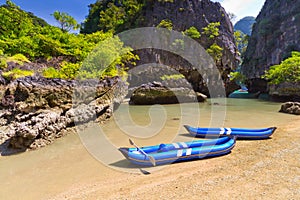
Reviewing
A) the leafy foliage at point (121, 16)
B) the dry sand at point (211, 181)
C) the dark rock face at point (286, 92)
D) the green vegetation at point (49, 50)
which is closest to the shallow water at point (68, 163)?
the dry sand at point (211, 181)

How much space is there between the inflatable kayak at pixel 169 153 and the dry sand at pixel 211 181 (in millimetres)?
185

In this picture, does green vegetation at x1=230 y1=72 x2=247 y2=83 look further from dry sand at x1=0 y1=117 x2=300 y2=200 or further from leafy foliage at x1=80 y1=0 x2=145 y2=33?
dry sand at x1=0 y1=117 x2=300 y2=200

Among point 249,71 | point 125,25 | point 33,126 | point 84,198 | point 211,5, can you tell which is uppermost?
point 211,5

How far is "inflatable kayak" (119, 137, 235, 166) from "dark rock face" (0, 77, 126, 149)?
11.6 feet

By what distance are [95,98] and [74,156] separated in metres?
4.54

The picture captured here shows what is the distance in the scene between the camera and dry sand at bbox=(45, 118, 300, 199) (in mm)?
3604

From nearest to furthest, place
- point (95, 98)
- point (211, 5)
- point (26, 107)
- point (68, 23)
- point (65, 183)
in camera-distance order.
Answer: point (65, 183)
point (26, 107)
point (95, 98)
point (68, 23)
point (211, 5)

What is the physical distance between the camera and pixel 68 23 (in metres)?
24.8

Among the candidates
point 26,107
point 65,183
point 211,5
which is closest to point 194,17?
point 211,5

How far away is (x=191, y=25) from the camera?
33531mm

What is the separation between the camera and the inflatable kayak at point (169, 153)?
4.91 m

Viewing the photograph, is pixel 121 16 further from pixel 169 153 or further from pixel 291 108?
pixel 169 153

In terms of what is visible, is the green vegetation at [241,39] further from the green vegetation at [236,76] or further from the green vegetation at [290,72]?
the green vegetation at [290,72]

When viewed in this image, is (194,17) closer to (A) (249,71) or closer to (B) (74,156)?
(A) (249,71)
